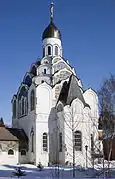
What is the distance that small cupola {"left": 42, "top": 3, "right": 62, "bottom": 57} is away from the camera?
4312 cm

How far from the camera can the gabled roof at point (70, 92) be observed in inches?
1452

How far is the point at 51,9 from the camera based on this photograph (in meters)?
45.6

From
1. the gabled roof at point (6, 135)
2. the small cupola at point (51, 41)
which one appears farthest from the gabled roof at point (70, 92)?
the gabled roof at point (6, 135)

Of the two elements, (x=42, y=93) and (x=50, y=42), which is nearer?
(x=42, y=93)

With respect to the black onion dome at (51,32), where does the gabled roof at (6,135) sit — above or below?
below

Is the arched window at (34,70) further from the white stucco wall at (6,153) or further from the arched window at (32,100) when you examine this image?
the white stucco wall at (6,153)

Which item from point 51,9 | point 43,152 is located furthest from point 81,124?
point 51,9

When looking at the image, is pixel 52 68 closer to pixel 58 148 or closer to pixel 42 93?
pixel 42 93

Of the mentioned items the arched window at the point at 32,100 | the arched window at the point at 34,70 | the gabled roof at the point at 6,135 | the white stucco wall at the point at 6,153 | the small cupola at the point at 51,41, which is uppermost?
the small cupola at the point at 51,41

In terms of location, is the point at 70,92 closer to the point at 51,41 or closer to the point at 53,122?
the point at 53,122

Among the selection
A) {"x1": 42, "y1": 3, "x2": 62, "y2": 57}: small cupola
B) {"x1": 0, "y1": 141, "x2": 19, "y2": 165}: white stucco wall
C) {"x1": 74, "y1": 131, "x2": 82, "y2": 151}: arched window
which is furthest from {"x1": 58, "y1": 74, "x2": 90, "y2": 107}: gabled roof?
{"x1": 0, "y1": 141, "x2": 19, "y2": 165}: white stucco wall

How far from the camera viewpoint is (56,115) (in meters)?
37.5

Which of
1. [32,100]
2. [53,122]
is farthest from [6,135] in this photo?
[53,122]

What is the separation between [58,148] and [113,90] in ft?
42.8
